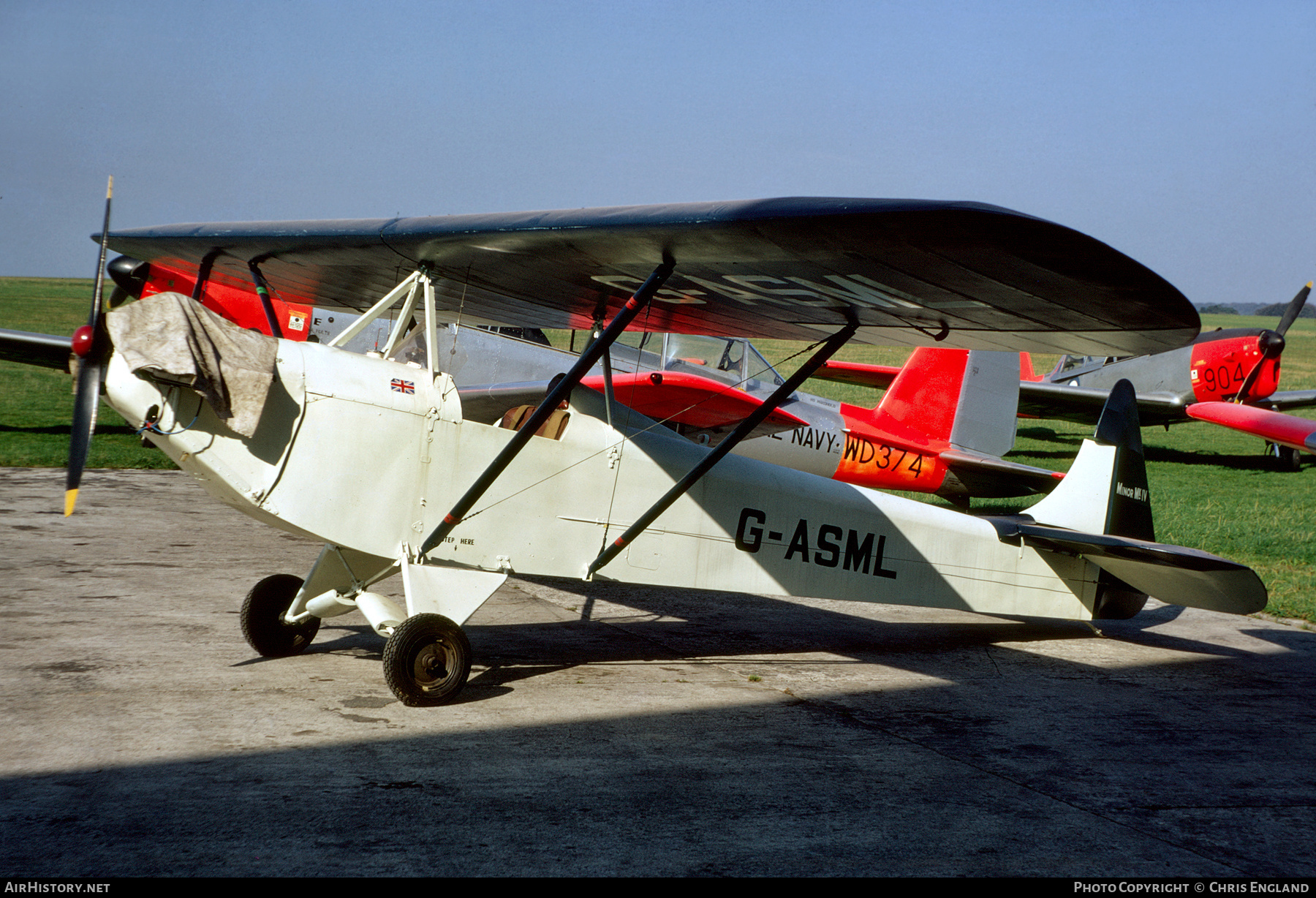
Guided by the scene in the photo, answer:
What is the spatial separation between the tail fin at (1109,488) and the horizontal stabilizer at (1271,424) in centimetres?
238

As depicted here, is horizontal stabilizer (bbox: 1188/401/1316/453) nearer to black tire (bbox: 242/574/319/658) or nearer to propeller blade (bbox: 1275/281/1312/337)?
black tire (bbox: 242/574/319/658)

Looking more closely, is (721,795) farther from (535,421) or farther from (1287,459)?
(1287,459)

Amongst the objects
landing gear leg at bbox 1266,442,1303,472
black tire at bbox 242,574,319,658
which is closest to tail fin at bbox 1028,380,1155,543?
black tire at bbox 242,574,319,658

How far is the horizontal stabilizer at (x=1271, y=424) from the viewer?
31.6ft

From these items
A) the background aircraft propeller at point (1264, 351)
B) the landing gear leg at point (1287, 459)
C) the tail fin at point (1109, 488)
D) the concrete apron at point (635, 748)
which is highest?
the background aircraft propeller at point (1264, 351)

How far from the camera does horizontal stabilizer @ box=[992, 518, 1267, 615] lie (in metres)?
5.82

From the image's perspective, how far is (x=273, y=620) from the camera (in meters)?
5.41

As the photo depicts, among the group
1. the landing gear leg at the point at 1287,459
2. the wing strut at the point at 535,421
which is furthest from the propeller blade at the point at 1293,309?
the wing strut at the point at 535,421

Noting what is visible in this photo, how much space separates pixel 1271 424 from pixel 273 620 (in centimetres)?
1053

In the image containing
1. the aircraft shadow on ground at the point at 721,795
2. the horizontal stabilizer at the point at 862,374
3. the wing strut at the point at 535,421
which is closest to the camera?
the aircraft shadow on ground at the point at 721,795

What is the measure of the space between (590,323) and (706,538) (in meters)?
1.96

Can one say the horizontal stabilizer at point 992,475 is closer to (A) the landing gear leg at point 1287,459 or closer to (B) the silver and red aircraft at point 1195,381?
(B) the silver and red aircraft at point 1195,381

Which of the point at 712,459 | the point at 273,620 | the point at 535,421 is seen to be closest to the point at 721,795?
the point at 535,421

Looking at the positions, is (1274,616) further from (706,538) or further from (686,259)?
(686,259)
